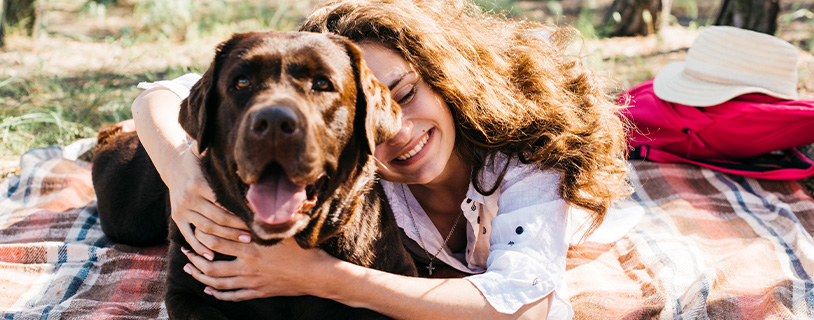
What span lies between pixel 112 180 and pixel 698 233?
3.29 m

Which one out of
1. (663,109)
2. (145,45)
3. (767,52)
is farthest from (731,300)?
(145,45)

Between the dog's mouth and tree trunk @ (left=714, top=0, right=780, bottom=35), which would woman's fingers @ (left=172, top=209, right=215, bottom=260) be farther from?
tree trunk @ (left=714, top=0, right=780, bottom=35)

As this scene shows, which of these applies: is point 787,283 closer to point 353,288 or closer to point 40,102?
point 353,288

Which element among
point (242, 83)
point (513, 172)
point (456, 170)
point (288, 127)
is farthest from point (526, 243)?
point (242, 83)

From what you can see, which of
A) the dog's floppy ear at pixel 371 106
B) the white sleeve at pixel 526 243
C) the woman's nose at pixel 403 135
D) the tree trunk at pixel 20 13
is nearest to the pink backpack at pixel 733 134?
the white sleeve at pixel 526 243

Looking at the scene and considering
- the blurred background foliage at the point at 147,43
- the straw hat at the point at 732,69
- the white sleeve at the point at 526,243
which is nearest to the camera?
the white sleeve at the point at 526,243

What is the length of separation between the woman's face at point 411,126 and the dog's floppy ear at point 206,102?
593 mm

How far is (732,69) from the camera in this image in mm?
4152

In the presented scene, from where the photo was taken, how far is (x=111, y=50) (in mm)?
7055

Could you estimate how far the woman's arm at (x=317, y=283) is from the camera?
88.7 inches

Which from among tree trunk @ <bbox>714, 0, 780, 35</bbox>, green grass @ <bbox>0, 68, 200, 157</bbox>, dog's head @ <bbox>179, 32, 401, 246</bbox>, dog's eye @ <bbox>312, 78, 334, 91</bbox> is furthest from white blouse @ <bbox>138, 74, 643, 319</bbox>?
tree trunk @ <bbox>714, 0, 780, 35</bbox>

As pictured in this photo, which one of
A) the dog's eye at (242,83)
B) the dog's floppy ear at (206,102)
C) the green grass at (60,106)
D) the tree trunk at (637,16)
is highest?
the dog's eye at (242,83)

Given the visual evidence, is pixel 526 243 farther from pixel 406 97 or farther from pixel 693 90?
pixel 693 90

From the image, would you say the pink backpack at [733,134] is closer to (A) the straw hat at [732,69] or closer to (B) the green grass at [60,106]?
(A) the straw hat at [732,69]
